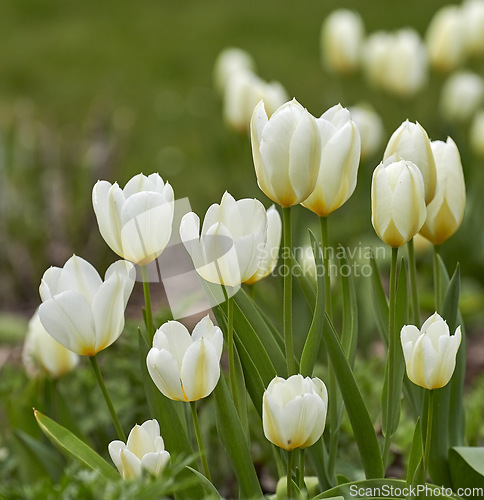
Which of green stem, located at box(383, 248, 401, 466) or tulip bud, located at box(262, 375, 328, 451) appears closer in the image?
tulip bud, located at box(262, 375, 328, 451)

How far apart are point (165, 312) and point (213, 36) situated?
576 centimetres

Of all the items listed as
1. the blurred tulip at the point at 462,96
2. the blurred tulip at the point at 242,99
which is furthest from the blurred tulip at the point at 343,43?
the blurred tulip at the point at 242,99

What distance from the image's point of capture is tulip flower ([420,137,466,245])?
124 centimetres

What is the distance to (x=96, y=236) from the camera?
3.49 metres

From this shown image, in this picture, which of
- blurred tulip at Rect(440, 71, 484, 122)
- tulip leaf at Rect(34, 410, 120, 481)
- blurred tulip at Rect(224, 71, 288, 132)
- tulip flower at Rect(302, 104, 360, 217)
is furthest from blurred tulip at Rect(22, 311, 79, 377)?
blurred tulip at Rect(440, 71, 484, 122)

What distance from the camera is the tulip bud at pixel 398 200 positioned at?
41.2 inches

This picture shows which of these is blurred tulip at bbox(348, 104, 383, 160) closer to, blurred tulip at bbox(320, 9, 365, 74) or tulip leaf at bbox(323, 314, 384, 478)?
blurred tulip at bbox(320, 9, 365, 74)

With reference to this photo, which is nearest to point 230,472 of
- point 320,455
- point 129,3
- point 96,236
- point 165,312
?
point 165,312

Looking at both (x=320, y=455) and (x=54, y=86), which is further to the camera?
(x=54, y=86)

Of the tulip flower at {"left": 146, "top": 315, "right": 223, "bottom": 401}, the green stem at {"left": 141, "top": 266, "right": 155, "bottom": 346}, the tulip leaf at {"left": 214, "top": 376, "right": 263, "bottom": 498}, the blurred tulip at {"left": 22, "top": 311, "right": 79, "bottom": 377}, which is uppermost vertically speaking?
the green stem at {"left": 141, "top": 266, "right": 155, "bottom": 346}

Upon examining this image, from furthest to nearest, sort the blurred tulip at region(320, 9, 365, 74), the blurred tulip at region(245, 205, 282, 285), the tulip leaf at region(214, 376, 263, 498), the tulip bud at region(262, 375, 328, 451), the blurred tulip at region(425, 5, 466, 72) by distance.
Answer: the blurred tulip at region(320, 9, 365, 74) < the blurred tulip at region(425, 5, 466, 72) < the blurred tulip at region(245, 205, 282, 285) < the tulip leaf at region(214, 376, 263, 498) < the tulip bud at region(262, 375, 328, 451)

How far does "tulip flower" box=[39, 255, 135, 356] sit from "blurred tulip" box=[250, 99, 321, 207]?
0.23 m

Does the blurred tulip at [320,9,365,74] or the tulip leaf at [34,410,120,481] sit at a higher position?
the blurred tulip at [320,9,365,74]

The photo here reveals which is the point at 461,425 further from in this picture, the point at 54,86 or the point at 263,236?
the point at 54,86
